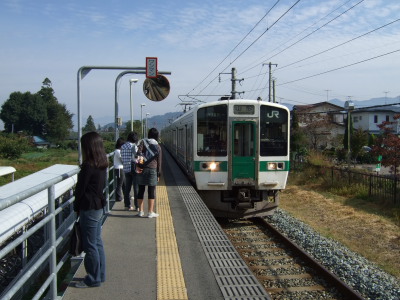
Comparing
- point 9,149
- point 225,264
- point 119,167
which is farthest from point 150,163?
point 9,149

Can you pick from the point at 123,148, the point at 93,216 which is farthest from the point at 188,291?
the point at 123,148

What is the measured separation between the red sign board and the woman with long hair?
603cm

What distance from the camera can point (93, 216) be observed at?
3.91 metres

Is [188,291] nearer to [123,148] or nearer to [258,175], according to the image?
[123,148]

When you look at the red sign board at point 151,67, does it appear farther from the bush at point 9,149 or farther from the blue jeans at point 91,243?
the bush at point 9,149

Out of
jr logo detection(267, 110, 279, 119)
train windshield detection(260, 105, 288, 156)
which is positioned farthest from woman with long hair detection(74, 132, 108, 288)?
jr logo detection(267, 110, 279, 119)

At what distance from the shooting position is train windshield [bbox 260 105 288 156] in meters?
9.69

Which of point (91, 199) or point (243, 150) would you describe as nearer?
point (91, 199)

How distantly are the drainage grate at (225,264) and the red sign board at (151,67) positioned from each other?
382cm

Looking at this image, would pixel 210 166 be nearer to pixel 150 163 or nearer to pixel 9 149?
pixel 150 163

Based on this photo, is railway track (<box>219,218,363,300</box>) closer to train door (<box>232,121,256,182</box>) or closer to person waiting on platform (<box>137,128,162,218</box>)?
train door (<box>232,121,256,182</box>)

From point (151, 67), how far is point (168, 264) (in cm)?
613

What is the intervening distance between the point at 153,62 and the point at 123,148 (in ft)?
9.97

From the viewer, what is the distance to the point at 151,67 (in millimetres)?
9789
